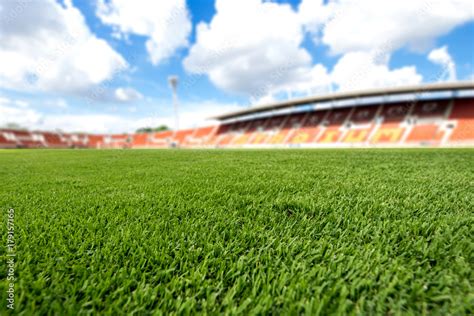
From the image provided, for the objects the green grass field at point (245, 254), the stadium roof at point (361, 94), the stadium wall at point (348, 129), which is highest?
the stadium roof at point (361, 94)

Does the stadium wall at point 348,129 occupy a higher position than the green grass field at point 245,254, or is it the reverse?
the stadium wall at point 348,129

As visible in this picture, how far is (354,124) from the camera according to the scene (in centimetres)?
2764

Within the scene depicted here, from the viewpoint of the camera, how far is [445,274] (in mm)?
809

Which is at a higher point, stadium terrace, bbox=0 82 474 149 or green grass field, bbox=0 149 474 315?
stadium terrace, bbox=0 82 474 149

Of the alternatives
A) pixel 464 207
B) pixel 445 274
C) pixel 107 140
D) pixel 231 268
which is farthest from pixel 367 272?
pixel 107 140

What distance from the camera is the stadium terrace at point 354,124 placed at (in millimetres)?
22734

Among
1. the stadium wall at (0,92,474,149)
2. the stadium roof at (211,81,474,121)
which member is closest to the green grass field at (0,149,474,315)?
the stadium wall at (0,92,474,149)

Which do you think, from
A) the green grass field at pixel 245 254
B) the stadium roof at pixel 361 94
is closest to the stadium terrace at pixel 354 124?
the stadium roof at pixel 361 94

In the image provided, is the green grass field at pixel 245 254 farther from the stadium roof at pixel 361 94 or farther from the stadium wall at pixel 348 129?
the stadium roof at pixel 361 94

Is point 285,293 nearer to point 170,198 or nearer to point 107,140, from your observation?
point 170,198

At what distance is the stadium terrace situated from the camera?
22734mm

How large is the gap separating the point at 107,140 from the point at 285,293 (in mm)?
60010

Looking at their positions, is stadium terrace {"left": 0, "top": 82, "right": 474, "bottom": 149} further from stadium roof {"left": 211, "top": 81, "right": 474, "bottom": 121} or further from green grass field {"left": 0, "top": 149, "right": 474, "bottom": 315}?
green grass field {"left": 0, "top": 149, "right": 474, "bottom": 315}

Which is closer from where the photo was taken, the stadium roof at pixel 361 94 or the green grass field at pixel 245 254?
the green grass field at pixel 245 254
